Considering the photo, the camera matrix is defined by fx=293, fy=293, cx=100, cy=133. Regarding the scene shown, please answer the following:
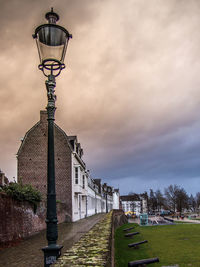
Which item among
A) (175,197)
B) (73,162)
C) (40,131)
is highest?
(40,131)

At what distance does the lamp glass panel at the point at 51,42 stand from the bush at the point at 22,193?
9818mm

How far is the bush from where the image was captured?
14.9 m

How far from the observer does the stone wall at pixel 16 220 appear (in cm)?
1295

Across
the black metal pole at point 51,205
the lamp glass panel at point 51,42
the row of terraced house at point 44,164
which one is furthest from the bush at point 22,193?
the row of terraced house at point 44,164

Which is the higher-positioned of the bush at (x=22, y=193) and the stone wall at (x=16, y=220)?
the bush at (x=22, y=193)

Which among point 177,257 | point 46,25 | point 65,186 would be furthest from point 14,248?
point 65,186

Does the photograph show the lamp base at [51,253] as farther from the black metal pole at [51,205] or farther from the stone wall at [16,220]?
the stone wall at [16,220]

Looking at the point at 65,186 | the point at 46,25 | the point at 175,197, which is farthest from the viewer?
the point at 175,197

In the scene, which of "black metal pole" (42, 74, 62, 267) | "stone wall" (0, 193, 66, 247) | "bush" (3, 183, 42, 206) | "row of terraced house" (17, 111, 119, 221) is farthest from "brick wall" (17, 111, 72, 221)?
"black metal pole" (42, 74, 62, 267)

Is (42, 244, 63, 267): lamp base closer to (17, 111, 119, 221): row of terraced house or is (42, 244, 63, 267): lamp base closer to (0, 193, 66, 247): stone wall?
(0, 193, 66, 247): stone wall

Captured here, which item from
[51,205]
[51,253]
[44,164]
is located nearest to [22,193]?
[51,205]

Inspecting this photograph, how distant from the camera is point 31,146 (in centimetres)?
3188

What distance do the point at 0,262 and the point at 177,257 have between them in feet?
33.8

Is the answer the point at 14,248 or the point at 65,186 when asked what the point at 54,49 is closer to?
the point at 14,248
